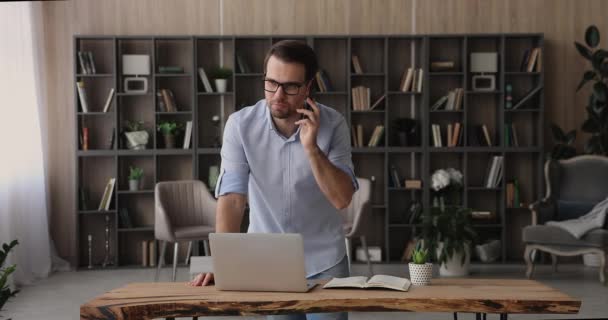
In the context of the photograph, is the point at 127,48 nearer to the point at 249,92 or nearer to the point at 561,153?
the point at 249,92

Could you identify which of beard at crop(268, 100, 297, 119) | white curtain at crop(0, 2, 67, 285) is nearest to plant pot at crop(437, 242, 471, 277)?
white curtain at crop(0, 2, 67, 285)

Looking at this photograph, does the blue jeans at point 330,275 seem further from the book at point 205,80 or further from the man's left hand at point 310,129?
the book at point 205,80

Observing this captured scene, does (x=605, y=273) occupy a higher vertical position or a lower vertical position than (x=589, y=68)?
lower

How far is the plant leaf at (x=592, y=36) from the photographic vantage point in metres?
7.86

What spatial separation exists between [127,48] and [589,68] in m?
4.90

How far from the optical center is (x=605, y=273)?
679 centimetres

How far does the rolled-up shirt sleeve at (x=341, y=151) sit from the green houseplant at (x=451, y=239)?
4.62 metres

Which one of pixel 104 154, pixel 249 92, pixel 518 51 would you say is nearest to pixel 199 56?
pixel 249 92

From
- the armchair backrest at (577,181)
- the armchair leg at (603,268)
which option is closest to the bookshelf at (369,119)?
the armchair backrest at (577,181)

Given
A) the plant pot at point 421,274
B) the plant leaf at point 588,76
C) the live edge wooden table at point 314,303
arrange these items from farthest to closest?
1. the plant leaf at point 588,76
2. the plant pot at point 421,274
3. the live edge wooden table at point 314,303

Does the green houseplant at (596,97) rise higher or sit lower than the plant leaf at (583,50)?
lower

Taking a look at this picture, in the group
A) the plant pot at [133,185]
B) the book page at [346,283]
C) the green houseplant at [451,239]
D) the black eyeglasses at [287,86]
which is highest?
the black eyeglasses at [287,86]

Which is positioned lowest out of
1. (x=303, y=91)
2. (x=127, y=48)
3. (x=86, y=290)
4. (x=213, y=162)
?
(x=86, y=290)

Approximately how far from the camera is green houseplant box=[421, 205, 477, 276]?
Answer: 23.1 feet
